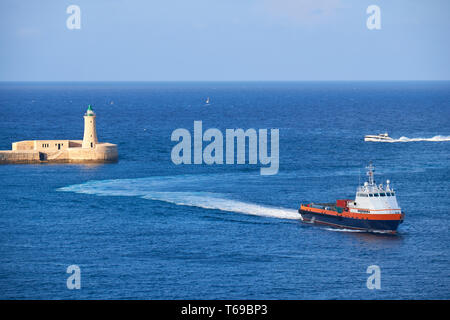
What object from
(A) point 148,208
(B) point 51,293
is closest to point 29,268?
(B) point 51,293

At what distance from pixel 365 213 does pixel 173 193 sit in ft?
108

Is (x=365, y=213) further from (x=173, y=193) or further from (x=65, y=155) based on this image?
(x=65, y=155)

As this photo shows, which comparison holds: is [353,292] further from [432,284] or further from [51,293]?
[51,293]

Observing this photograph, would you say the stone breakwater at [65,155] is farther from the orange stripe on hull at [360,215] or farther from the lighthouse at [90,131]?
the orange stripe on hull at [360,215]

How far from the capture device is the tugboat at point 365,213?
9538 cm

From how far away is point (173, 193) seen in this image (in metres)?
119

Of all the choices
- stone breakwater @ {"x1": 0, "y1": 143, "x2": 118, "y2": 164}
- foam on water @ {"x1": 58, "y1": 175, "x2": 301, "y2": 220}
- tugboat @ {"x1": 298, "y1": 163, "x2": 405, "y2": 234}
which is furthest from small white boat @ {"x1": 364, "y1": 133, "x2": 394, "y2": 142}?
tugboat @ {"x1": 298, "y1": 163, "x2": 405, "y2": 234}

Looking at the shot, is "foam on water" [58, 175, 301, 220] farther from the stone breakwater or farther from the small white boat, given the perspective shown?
the small white boat

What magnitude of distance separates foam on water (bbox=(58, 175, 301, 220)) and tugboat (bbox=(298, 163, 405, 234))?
3854mm

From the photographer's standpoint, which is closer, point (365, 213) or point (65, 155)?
point (365, 213)

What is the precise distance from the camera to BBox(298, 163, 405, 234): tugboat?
95.4 metres

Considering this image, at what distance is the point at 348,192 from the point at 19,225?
48.0 m

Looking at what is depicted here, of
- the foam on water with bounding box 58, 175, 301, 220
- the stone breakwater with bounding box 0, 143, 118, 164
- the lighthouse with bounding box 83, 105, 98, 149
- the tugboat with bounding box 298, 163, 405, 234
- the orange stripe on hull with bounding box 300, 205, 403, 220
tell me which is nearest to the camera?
the orange stripe on hull with bounding box 300, 205, 403, 220

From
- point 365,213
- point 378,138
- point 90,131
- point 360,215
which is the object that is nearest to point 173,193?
point 360,215
